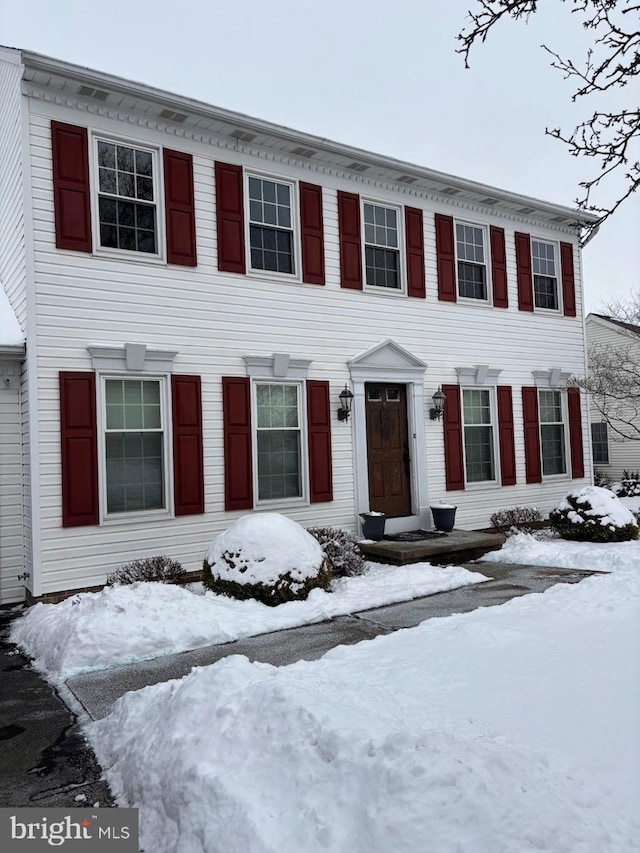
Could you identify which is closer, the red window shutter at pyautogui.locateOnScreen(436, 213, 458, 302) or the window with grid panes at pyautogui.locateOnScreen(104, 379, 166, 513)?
the window with grid panes at pyautogui.locateOnScreen(104, 379, 166, 513)

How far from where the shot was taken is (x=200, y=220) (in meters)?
9.47

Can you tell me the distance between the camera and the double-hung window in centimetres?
2269

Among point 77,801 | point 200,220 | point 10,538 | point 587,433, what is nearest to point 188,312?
point 200,220

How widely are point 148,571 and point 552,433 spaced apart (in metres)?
9.33

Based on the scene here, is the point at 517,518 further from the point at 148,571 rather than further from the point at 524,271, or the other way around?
the point at 148,571

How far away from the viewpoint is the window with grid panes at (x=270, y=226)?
1008 cm

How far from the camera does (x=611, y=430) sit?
22.3 metres

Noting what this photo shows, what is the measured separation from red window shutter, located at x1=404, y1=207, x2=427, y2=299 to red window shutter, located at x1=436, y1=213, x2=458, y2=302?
0.43 meters

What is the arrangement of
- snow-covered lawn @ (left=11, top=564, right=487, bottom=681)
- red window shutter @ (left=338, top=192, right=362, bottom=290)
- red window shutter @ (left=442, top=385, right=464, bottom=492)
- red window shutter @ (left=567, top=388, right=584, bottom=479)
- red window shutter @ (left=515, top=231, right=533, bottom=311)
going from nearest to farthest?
snow-covered lawn @ (left=11, top=564, right=487, bottom=681) < red window shutter @ (left=338, top=192, right=362, bottom=290) < red window shutter @ (left=442, top=385, right=464, bottom=492) < red window shutter @ (left=515, top=231, right=533, bottom=311) < red window shutter @ (left=567, top=388, right=584, bottom=479)

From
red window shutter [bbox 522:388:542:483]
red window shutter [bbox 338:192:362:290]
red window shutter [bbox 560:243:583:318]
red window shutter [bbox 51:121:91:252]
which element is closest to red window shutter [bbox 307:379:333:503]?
red window shutter [bbox 338:192:362:290]

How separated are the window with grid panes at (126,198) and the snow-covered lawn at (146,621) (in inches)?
186

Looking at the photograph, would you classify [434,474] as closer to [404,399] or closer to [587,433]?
[404,399]

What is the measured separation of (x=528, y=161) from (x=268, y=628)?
4.88 metres

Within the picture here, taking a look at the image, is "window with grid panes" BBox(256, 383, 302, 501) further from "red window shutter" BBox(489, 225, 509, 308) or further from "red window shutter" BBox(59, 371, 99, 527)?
"red window shutter" BBox(489, 225, 509, 308)
